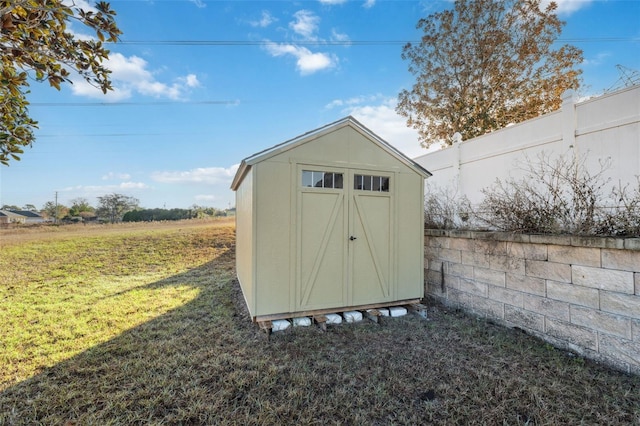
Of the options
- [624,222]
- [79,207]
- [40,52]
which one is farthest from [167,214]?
[624,222]

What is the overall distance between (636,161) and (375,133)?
Answer: 352 centimetres

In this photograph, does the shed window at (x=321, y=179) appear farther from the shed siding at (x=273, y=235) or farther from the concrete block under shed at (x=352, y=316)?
the concrete block under shed at (x=352, y=316)

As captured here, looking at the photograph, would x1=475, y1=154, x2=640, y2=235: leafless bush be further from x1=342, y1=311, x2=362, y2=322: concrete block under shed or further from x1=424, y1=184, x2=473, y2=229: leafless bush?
x1=342, y1=311, x2=362, y2=322: concrete block under shed

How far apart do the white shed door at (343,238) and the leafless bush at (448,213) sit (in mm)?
1574

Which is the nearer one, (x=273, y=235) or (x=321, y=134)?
(x=273, y=235)

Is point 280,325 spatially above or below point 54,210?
below

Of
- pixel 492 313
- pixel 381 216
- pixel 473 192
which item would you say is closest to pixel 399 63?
pixel 473 192

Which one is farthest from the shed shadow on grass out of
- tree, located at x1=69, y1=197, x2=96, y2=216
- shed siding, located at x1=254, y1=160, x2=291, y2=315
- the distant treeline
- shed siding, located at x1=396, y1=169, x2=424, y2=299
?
tree, located at x1=69, y1=197, x2=96, y2=216

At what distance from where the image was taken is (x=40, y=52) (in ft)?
5.99

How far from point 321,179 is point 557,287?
124 inches

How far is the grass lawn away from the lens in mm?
2094

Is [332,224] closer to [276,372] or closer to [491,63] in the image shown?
[276,372]

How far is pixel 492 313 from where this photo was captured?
3.87 meters

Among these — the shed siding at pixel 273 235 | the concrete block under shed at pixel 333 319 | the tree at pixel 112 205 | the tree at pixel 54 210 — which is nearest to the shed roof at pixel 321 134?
the shed siding at pixel 273 235
